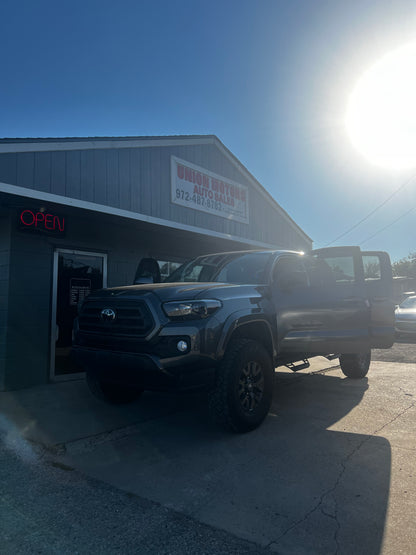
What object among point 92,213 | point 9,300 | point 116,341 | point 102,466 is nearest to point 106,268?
point 92,213

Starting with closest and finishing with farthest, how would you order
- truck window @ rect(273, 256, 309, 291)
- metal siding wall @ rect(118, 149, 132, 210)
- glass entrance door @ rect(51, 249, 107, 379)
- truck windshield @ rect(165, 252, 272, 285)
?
truck window @ rect(273, 256, 309, 291), truck windshield @ rect(165, 252, 272, 285), glass entrance door @ rect(51, 249, 107, 379), metal siding wall @ rect(118, 149, 132, 210)

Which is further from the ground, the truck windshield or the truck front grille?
the truck windshield

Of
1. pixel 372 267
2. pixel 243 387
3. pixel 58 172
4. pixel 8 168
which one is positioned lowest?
pixel 243 387

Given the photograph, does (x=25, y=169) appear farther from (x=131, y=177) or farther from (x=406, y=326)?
(x=406, y=326)

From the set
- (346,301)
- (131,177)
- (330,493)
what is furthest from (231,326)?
(131,177)

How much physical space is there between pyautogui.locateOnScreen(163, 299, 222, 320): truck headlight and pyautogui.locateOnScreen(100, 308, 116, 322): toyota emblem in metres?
0.61

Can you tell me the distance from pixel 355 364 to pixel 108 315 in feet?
15.3

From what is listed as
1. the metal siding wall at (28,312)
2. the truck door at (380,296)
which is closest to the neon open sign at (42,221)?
the metal siding wall at (28,312)

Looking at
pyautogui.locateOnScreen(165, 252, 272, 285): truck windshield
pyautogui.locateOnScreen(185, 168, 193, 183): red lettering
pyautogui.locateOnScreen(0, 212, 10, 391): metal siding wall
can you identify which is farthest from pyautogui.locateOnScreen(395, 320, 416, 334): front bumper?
pyautogui.locateOnScreen(0, 212, 10, 391): metal siding wall

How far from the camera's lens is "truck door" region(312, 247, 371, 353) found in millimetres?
5602

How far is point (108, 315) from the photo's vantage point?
14.0ft

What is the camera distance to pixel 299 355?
18.0ft

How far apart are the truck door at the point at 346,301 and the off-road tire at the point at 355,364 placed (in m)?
1.26

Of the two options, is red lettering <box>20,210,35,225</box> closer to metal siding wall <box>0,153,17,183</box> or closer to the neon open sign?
the neon open sign
